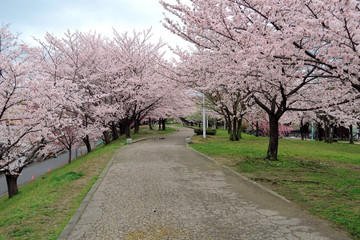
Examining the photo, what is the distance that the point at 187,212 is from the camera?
5.36 meters

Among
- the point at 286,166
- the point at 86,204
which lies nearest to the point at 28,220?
the point at 86,204

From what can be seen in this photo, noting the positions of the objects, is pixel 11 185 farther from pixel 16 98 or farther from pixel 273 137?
pixel 273 137

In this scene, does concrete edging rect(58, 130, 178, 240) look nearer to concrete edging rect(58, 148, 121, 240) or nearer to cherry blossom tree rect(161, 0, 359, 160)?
concrete edging rect(58, 148, 121, 240)

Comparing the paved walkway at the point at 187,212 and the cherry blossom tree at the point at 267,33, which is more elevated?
the cherry blossom tree at the point at 267,33

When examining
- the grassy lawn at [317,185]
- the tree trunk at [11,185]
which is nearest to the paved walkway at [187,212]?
the grassy lawn at [317,185]

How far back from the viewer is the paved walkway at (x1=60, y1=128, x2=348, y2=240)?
4.35 metres

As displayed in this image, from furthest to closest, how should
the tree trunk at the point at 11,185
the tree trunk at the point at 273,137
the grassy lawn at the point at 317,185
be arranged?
the tree trunk at the point at 11,185 < the tree trunk at the point at 273,137 < the grassy lawn at the point at 317,185

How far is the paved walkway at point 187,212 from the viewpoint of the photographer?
14.3ft

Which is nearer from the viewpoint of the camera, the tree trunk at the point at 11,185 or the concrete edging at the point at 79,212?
the concrete edging at the point at 79,212

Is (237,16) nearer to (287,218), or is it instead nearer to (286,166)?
(287,218)

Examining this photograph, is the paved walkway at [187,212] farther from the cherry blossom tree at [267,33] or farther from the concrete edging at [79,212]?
the cherry blossom tree at [267,33]

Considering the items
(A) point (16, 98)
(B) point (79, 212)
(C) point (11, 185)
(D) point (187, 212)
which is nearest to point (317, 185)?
(D) point (187, 212)

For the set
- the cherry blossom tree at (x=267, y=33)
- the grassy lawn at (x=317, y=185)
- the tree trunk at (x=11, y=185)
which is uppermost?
the cherry blossom tree at (x=267, y=33)

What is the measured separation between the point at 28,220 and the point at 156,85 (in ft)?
63.4
